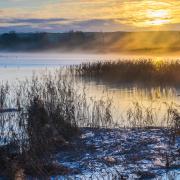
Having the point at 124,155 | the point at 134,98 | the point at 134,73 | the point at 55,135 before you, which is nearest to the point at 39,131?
the point at 55,135

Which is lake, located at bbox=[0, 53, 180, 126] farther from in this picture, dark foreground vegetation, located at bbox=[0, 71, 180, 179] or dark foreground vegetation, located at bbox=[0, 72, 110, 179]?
dark foreground vegetation, located at bbox=[0, 72, 110, 179]

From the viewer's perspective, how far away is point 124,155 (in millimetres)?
8320

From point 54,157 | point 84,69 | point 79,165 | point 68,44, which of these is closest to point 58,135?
point 54,157

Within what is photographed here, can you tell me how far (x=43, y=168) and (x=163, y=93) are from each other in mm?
11946

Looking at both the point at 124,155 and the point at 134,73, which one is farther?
the point at 134,73

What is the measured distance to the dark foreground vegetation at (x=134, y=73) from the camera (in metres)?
22.5

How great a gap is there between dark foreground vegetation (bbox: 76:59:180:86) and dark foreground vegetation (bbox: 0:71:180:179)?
32.3 feet

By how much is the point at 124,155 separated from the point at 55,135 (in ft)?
5.93

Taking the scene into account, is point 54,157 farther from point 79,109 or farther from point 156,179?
point 79,109

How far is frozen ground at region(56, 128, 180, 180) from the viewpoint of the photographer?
724 cm

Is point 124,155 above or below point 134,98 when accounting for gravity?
above

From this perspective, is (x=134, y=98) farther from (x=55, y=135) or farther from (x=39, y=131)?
(x=39, y=131)

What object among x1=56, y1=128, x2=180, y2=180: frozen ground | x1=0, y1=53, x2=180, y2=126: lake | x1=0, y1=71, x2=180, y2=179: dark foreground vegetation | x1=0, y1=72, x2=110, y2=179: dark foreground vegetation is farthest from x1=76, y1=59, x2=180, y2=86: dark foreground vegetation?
x1=56, y1=128, x2=180, y2=180: frozen ground

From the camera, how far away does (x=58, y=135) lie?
951cm
